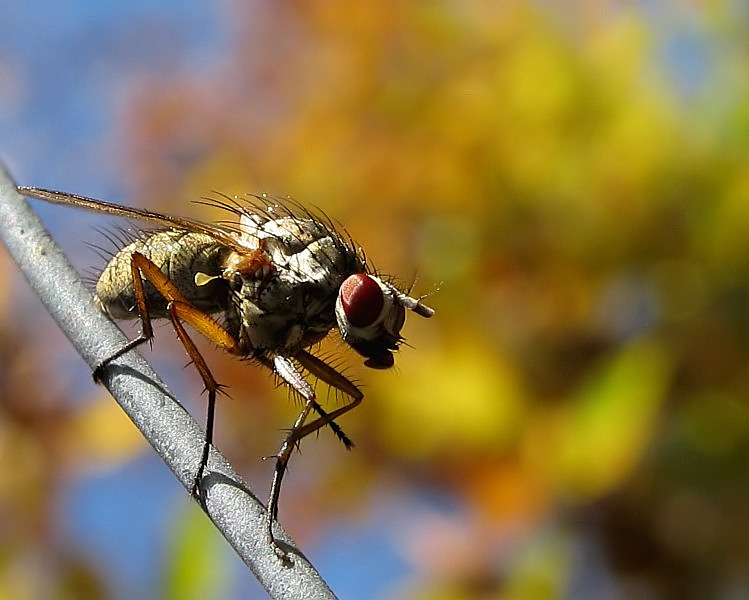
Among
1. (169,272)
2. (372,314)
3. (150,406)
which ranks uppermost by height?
(150,406)

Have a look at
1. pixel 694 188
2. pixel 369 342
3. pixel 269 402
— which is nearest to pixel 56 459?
pixel 269 402

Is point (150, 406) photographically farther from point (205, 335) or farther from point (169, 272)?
point (169, 272)

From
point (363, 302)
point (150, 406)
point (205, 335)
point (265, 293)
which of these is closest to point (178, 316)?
point (205, 335)

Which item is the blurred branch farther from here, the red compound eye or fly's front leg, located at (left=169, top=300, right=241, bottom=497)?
the red compound eye

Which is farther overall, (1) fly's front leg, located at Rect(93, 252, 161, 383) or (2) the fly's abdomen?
(2) the fly's abdomen

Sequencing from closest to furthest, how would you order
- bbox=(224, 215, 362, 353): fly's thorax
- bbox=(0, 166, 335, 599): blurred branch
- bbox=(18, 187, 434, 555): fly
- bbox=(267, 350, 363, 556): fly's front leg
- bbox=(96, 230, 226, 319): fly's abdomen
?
1. bbox=(0, 166, 335, 599): blurred branch
2. bbox=(267, 350, 363, 556): fly's front leg
3. bbox=(18, 187, 434, 555): fly
4. bbox=(224, 215, 362, 353): fly's thorax
5. bbox=(96, 230, 226, 319): fly's abdomen

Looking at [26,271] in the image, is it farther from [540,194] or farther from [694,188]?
[694,188]

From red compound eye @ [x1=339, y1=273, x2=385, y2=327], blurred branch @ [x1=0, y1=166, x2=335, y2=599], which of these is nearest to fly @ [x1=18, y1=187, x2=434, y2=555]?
red compound eye @ [x1=339, y1=273, x2=385, y2=327]
